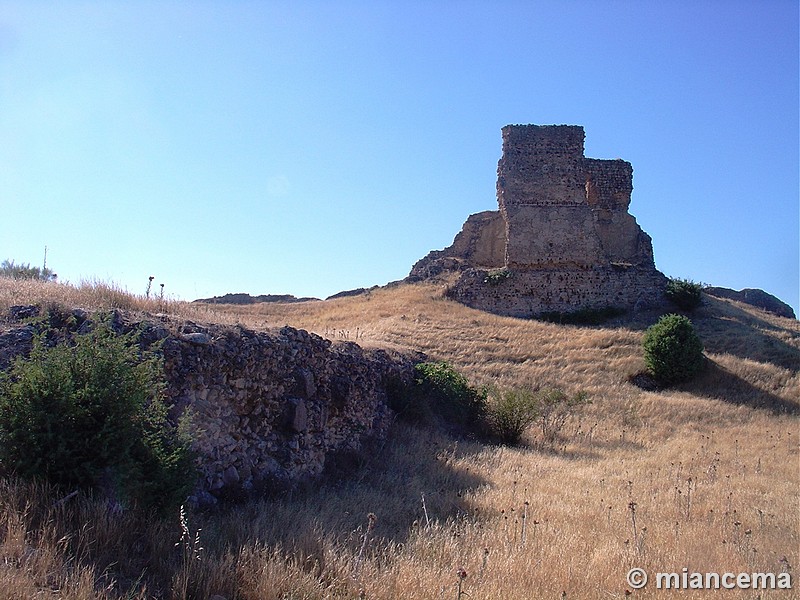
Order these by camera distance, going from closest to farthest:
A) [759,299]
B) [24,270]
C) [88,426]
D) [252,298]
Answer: [88,426] → [24,270] → [252,298] → [759,299]

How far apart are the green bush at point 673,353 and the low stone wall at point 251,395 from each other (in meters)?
11.6

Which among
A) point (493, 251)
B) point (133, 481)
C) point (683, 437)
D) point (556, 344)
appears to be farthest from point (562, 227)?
point (133, 481)

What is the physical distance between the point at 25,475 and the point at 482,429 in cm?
945

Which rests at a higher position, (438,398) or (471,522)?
(438,398)

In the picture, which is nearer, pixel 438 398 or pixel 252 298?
pixel 438 398

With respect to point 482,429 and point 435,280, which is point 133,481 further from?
point 435,280

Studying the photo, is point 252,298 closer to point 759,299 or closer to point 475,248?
point 475,248

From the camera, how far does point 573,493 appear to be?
8.15 metres

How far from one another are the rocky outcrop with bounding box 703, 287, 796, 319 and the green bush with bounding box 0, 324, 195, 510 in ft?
128

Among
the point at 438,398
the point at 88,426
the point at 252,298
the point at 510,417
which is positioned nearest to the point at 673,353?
the point at 510,417

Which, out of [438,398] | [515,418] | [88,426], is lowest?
[515,418]

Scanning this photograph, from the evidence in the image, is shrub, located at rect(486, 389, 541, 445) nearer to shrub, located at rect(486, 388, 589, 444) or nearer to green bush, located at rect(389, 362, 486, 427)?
shrub, located at rect(486, 388, 589, 444)

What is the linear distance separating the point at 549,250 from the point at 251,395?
2113 centimetres

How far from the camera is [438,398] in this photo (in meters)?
12.4
